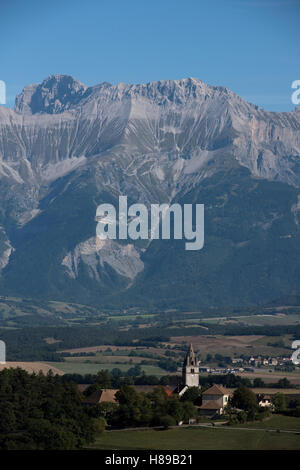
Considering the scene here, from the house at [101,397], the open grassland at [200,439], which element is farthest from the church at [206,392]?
the open grassland at [200,439]

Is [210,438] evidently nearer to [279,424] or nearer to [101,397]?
[279,424]

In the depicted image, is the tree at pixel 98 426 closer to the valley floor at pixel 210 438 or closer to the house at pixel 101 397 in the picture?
the valley floor at pixel 210 438

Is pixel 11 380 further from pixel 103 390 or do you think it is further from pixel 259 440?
pixel 259 440

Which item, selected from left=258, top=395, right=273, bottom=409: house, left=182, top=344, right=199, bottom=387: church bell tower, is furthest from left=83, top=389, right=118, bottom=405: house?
left=258, top=395, right=273, bottom=409: house

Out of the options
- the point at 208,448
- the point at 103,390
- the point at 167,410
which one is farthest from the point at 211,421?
the point at 208,448
